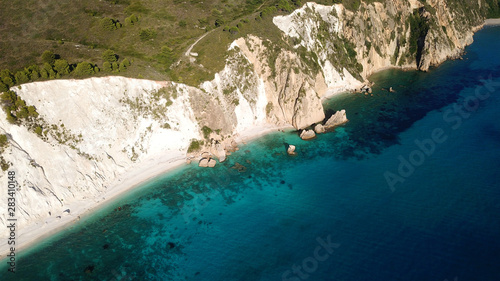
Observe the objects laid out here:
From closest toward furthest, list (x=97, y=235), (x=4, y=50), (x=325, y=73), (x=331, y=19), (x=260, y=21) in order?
(x=97, y=235) → (x=4, y=50) → (x=260, y=21) → (x=325, y=73) → (x=331, y=19)

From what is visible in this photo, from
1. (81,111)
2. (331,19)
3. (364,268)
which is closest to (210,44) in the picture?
(81,111)

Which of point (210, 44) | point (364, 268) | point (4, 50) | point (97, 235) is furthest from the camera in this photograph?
point (210, 44)

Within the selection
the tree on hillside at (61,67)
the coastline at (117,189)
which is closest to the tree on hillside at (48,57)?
the tree on hillside at (61,67)

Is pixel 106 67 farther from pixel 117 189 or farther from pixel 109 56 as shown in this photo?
pixel 117 189

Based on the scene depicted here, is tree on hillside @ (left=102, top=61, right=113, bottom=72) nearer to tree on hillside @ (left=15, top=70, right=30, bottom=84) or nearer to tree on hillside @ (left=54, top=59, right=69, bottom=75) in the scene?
tree on hillside @ (left=54, top=59, right=69, bottom=75)

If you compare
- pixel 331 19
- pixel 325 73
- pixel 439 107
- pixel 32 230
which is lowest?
pixel 439 107

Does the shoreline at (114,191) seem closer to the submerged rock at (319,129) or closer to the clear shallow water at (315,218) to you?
the clear shallow water at (315,218)

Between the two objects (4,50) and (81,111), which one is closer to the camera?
(81,111)

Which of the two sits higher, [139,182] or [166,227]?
[139,182]

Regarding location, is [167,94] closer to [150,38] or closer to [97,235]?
[150,38]
